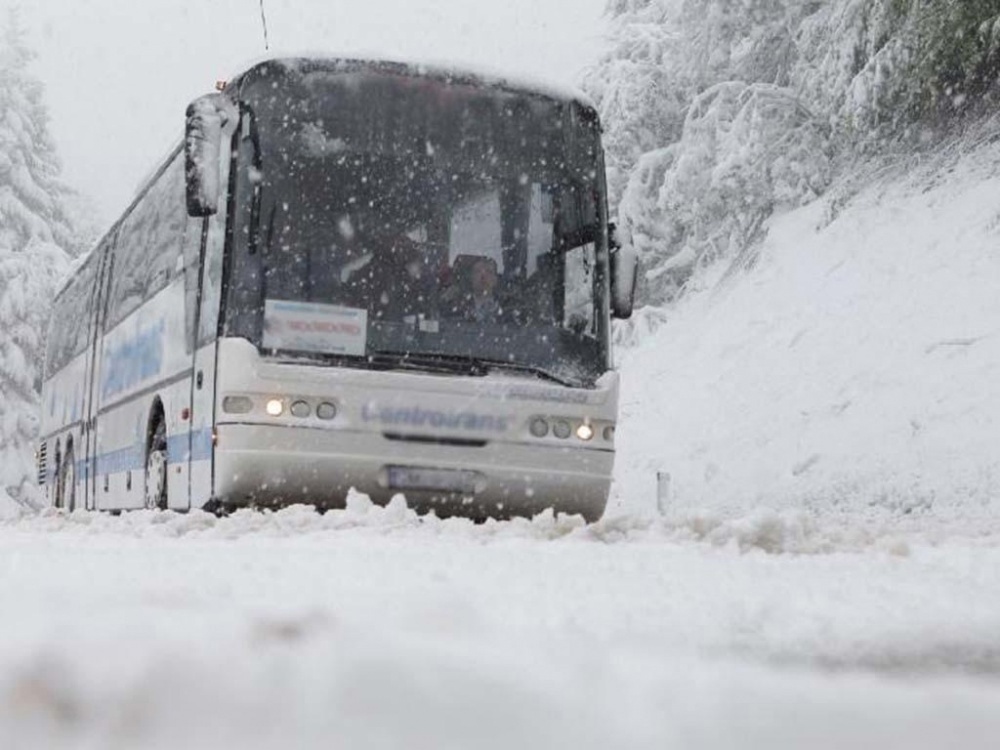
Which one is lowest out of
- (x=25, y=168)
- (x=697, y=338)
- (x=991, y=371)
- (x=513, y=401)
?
(x=513, y=401)

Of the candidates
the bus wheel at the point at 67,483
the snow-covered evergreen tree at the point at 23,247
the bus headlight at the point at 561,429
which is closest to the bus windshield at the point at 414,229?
the bus headlight at the point at 561,429

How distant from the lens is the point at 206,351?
9.79 metres

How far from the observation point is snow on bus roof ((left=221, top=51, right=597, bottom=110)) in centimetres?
995

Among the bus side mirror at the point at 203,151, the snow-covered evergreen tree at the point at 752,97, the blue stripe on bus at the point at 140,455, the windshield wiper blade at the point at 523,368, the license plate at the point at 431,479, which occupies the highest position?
the snow-covered evergreen tree at the point at 752,97

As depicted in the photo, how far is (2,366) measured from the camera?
36.4 m

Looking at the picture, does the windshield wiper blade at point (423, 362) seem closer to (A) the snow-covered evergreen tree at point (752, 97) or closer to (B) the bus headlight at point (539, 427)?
(B) the bus headlight at point (539, 427)

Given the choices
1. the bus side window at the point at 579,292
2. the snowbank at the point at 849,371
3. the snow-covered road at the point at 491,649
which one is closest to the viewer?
the snow-covered road at the point at 491,649

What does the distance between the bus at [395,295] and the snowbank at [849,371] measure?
525cm

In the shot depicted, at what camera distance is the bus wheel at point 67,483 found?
53.1ft

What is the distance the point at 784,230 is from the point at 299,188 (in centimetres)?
1662

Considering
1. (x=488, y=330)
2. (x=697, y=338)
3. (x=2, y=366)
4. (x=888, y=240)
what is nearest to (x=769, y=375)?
(x=888, y=240)

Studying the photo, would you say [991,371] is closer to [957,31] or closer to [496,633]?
[957,31]

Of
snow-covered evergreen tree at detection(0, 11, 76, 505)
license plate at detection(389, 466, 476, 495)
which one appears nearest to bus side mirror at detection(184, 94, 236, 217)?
license plate at detection(389, 466, 476, 495)

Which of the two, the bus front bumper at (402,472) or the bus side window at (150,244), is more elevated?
the bus side window at (150,244)
